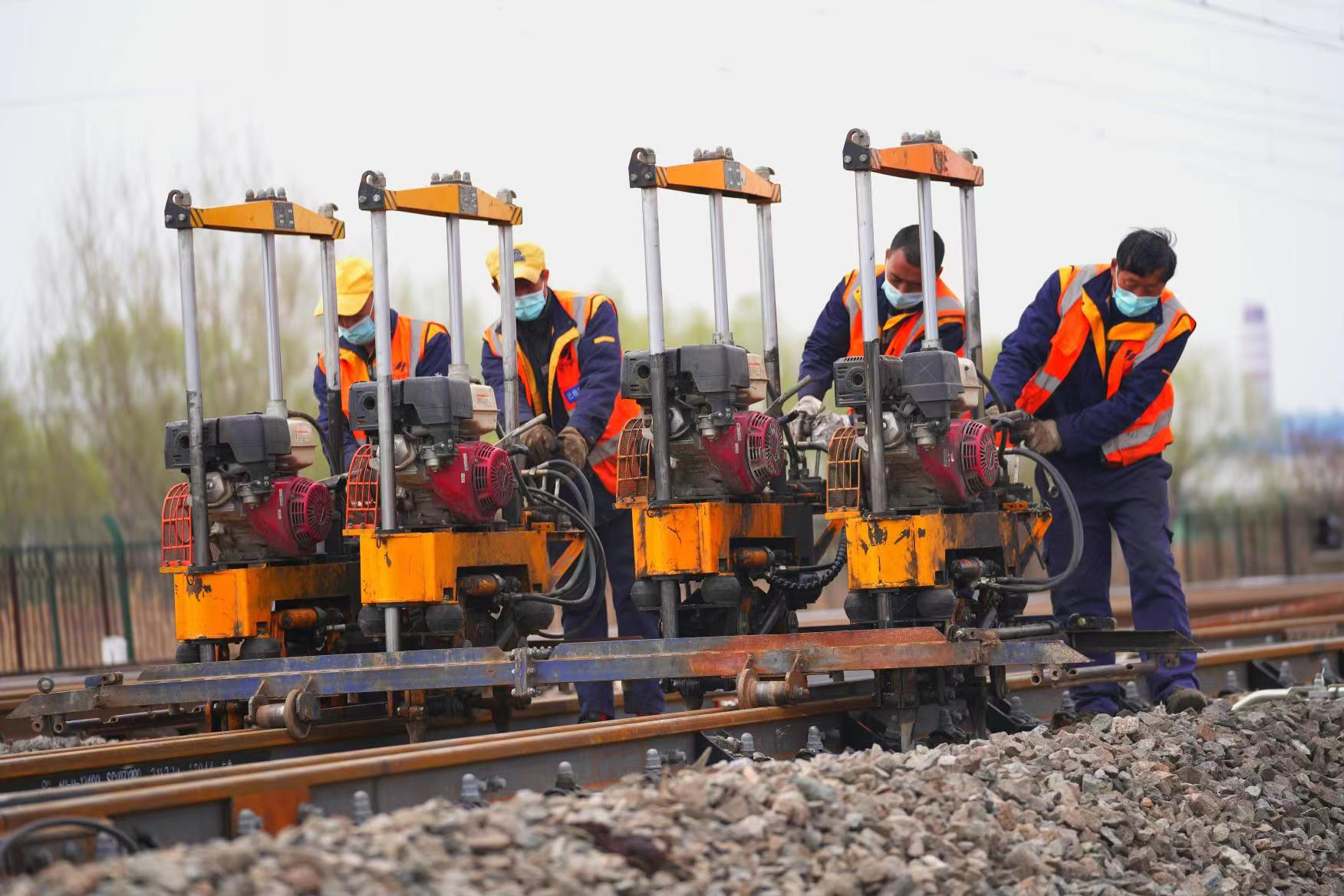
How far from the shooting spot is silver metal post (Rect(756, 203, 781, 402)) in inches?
326

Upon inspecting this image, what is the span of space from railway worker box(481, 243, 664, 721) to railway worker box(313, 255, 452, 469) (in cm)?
29

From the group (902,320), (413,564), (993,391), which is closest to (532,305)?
→ (902,320)

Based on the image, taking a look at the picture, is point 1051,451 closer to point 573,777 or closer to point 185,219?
point 573,777

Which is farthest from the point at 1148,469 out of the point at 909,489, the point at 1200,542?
the point at 1200,542

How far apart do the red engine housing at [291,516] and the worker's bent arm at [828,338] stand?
2417mm

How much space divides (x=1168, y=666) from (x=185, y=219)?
16.0 ft

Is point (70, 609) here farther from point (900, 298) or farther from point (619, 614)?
point (900, 298)

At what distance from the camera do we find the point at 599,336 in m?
8.78

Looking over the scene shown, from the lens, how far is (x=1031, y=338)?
8.52 meters

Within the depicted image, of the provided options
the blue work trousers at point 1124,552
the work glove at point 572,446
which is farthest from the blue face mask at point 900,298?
the work glove at point 572,446

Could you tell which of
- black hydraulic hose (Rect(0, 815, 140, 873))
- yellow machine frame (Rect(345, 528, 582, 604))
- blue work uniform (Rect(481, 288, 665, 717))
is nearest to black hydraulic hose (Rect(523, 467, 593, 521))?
blue work uniform (Rect(481, 288, 665, 717))

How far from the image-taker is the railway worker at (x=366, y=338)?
28.7 ft

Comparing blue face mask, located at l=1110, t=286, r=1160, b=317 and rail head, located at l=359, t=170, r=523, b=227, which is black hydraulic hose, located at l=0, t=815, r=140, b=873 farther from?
blue face mask, located at l=1110, t=286, r=1160, b=317

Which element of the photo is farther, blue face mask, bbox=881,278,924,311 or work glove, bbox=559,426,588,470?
work glove, bbox=559,426,588,470
